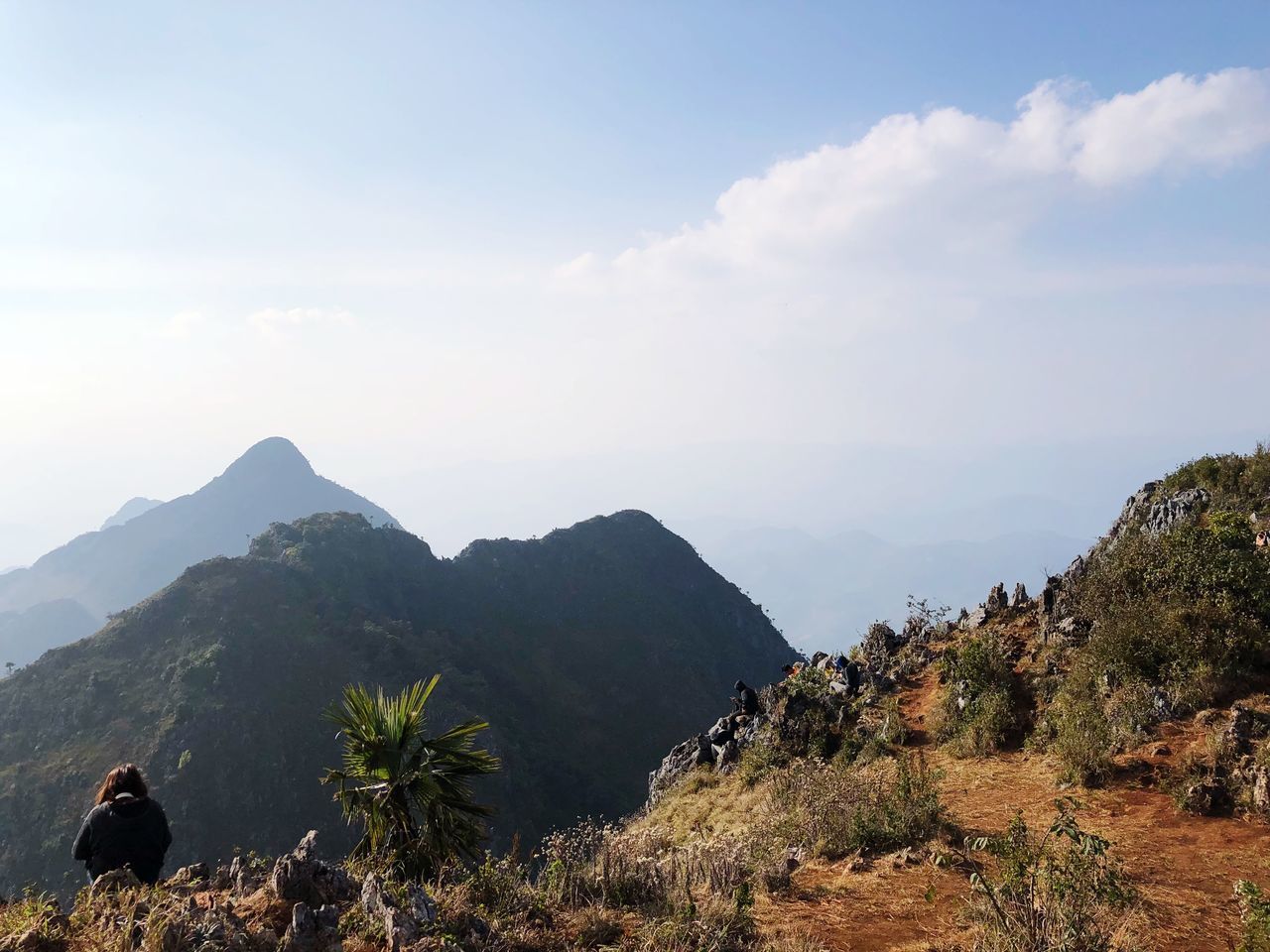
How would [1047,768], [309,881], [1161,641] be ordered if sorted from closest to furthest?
[309,881] < [1047,768] < [1161,641]

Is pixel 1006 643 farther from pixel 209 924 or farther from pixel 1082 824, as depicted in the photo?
pixel 209 924

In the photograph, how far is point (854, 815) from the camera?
870cm

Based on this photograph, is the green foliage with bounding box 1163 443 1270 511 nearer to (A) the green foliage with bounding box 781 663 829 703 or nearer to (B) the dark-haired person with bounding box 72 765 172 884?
(A) the green foliage with bounding box 781 663 829 703

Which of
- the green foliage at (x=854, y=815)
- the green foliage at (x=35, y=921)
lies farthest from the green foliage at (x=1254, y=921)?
the green foliage at (x=35, y=921)

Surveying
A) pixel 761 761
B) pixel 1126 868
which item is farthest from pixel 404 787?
pixel 761 761

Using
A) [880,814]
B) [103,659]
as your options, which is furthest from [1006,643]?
[103,659]

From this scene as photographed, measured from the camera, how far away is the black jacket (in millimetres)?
6363

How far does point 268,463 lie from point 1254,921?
217 m

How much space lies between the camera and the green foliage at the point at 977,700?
1202 cm

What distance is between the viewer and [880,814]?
8.72 m

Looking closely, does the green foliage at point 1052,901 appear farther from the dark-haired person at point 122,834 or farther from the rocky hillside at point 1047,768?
the dark-haired person at point 122,834

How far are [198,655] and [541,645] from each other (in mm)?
33814

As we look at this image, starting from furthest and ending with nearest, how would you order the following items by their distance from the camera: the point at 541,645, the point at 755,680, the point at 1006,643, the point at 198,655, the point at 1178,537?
the point at 755,680, the point at 541,645, the point at 198,655, the point at 1006,643, the point at 1178,537

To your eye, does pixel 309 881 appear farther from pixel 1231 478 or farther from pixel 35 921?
pixel 1231 478
